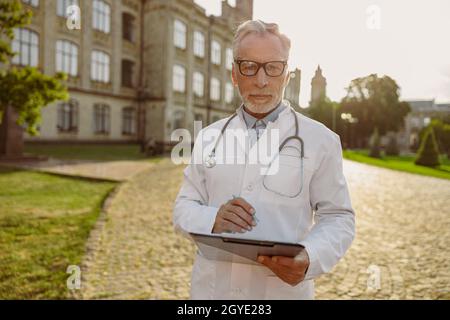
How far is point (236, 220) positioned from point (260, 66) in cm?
60

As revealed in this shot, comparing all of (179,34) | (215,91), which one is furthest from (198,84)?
(179,34)

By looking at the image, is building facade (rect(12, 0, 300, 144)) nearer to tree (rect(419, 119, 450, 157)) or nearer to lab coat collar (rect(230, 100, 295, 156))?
tree (rect(419, 119, 450, 157))

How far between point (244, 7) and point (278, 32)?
78 centimetres

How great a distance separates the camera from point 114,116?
84.0ft

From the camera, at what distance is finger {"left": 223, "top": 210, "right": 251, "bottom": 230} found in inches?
54.0

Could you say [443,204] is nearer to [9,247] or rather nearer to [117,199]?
[117,199]

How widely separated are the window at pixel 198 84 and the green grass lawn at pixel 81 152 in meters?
4.86

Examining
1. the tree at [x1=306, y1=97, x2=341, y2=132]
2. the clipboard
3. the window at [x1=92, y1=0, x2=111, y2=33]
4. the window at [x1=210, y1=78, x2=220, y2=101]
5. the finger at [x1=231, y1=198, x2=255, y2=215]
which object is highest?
the window at [x1=92, y1=0, x2=111, y2=33]

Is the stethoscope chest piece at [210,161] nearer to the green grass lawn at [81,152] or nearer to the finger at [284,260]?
the finger at [284,260]

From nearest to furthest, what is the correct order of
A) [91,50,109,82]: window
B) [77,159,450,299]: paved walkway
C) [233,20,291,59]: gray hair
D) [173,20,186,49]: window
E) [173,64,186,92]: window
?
1. [233,20,291,59]: gray hair
2. [77,159,450,299]: paved walkway
3. [173,20,186,49]: window
4. [91,50,109,82]: window
5. [173,64,186,92]: window

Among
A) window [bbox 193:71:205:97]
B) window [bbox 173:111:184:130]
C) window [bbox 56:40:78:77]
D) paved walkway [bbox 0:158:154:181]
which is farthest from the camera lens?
window [bbox 173:111:184:130]

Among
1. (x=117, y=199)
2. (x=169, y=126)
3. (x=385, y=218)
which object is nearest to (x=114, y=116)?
(x=169, y=126)

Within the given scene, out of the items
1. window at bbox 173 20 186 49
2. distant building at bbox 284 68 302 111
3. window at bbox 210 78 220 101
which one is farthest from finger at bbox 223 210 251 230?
window at bbox 173 20 186 49
